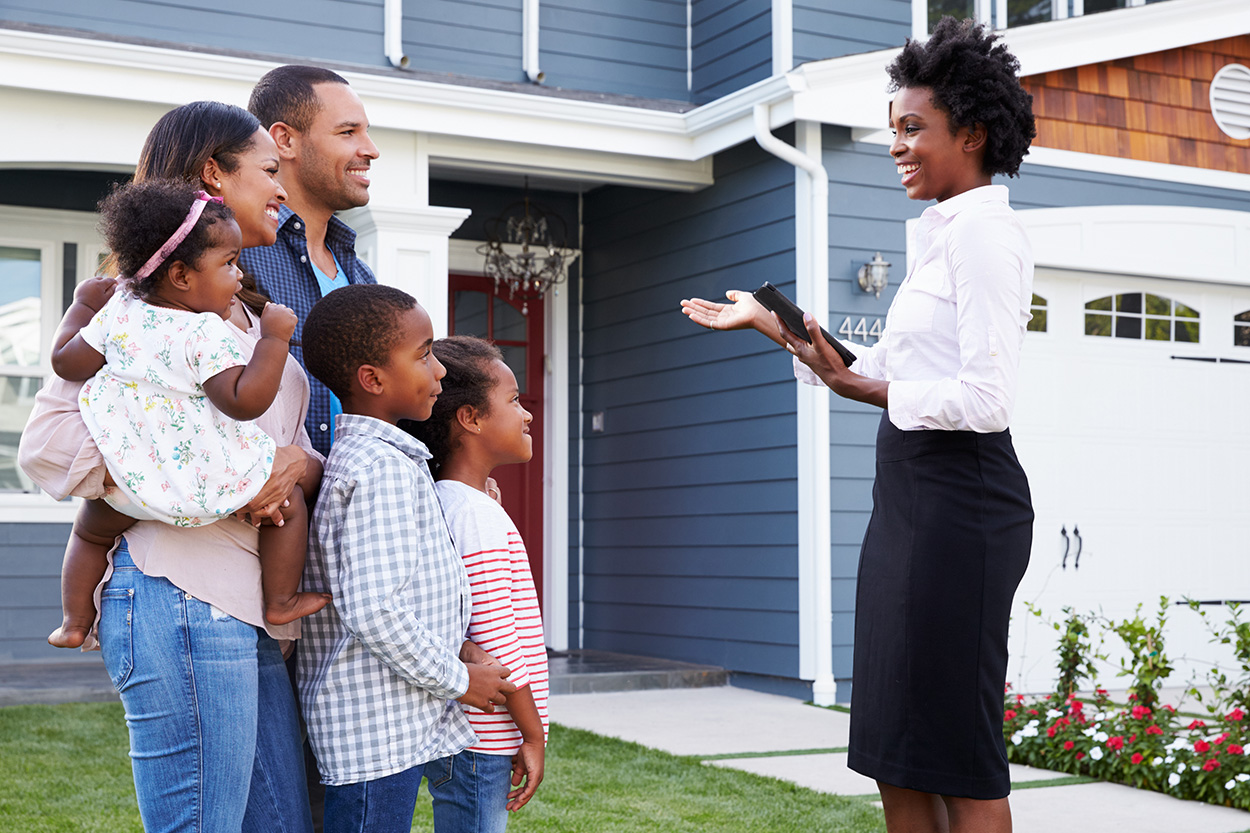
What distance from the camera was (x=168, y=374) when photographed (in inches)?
64.6

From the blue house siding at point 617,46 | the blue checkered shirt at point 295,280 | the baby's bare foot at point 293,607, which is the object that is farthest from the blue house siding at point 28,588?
the baby's bare foot at point 293,607

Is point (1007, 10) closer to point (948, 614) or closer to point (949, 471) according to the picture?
point (949, 471)

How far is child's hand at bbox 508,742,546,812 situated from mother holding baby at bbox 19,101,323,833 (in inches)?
13.0

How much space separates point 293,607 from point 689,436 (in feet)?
19.7

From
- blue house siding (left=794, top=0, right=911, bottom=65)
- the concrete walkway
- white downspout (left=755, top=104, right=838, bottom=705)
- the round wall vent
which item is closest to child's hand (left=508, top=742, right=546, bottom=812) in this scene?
the concrete walkway

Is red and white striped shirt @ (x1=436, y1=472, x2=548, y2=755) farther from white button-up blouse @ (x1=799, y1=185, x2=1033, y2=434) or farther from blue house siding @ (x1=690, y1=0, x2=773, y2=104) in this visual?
blue house siding @ (x1=690, y1=0, x2=773, y2=104)

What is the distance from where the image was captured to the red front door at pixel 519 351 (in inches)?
332

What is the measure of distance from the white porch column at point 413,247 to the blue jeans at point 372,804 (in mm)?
4502

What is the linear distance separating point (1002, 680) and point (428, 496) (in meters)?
1.04

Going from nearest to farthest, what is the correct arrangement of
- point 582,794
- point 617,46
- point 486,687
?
point 486,687 → point 582,794 → point 617,46

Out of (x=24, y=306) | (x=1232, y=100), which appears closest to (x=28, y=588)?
(x=24, y=306)

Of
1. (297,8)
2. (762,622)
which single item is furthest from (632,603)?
(297,8)

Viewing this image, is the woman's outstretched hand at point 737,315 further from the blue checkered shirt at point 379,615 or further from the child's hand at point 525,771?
the child's hand at point 525,771

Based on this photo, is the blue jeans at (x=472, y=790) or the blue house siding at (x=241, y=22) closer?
the blue jeans at (x=472, y=790)
